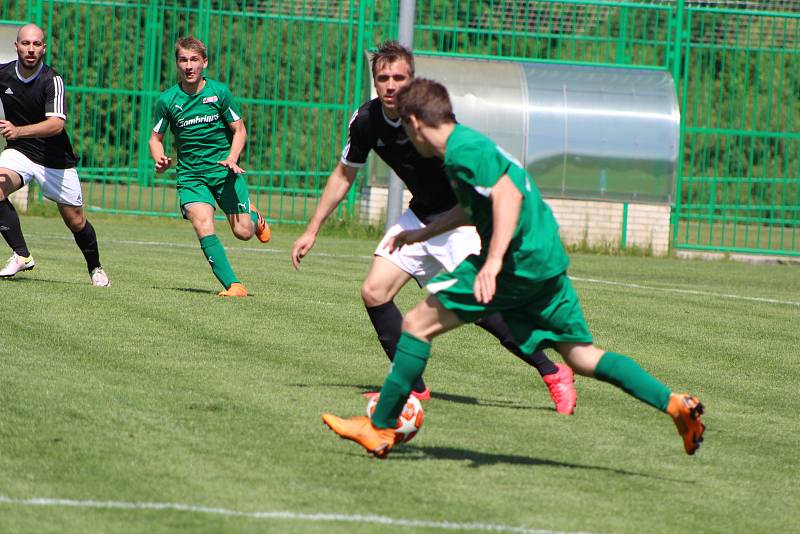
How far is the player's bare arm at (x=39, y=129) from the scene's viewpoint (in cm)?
1056

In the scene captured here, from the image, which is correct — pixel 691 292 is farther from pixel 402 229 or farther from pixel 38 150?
pixel 402 229

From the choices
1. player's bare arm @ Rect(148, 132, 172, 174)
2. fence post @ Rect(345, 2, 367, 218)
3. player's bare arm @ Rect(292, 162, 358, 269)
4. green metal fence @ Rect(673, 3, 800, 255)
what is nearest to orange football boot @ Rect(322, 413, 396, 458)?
player's bare arm @ Rect(292, 162, 358, 269)

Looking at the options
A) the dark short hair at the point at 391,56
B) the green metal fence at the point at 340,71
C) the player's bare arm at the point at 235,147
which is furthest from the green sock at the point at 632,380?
the green metal fence at the point at 340,71

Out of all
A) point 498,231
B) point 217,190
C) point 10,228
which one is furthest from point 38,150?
point 498,231

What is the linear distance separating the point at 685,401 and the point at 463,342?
12.5 feet

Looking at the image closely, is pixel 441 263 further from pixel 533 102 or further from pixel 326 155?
pixel 326 155

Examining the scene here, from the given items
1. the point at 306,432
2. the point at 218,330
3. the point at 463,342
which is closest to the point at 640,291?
the point at 463,342

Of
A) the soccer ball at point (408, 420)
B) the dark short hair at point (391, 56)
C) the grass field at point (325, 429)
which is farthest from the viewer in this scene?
the dark short hair at point (391, 56)

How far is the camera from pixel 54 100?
35.7ft

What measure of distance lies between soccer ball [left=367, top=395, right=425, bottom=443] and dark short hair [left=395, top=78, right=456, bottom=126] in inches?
50.0

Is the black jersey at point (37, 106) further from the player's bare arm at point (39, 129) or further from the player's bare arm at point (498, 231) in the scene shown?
the player's bare arm at point (498, 231)

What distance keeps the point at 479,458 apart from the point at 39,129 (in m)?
6.09

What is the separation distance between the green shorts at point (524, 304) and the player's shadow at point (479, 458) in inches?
18.7

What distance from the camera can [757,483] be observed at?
5723 millimetres
